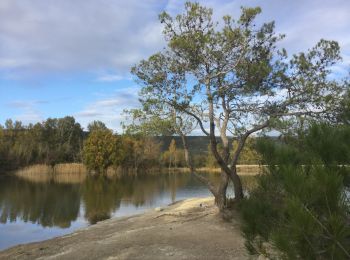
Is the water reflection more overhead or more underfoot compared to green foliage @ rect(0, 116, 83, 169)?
more underfoot

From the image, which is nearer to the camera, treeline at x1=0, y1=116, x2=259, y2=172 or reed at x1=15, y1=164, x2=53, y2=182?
reed at x1=15, y1=164, x2=53, y2=182

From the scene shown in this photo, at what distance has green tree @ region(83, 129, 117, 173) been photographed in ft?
235

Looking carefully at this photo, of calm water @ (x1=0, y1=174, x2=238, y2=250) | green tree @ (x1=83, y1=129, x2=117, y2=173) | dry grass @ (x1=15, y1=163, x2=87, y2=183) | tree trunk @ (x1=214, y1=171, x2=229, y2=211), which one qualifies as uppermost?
green tree @ (x1=83, y1=129, x2=117, y2=173)

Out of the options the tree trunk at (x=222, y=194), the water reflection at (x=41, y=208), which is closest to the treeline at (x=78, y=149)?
the water reflection at (x=41, y=208)

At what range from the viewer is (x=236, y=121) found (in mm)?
Answer: 15500

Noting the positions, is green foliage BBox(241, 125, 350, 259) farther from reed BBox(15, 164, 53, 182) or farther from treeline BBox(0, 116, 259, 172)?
reed BBox(15, 164, 53, 182)

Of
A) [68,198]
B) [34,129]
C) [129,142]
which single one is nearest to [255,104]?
[68,198]

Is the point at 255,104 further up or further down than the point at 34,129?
further down

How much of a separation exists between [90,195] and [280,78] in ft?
81.5

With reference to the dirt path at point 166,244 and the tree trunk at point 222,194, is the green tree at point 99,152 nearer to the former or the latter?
the dirt path at point 166,244

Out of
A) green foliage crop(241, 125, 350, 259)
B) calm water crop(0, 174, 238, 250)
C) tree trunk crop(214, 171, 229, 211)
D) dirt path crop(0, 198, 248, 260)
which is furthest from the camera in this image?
calm water crop(0, 174, 238, 250)

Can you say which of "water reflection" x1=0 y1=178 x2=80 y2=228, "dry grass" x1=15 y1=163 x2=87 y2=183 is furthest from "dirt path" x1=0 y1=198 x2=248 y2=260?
"dry grass" x1=15 y1=163 x2=87 y2=183

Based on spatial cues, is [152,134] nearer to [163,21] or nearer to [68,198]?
[163,21]

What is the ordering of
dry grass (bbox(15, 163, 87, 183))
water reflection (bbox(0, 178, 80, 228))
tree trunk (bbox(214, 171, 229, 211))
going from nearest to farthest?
tree trunk (bbox(214, 171, 229, 211)), water reflection (bbox(0, 178, 80, 228)), dry grass (bbox(15, 163, 87, 183))
